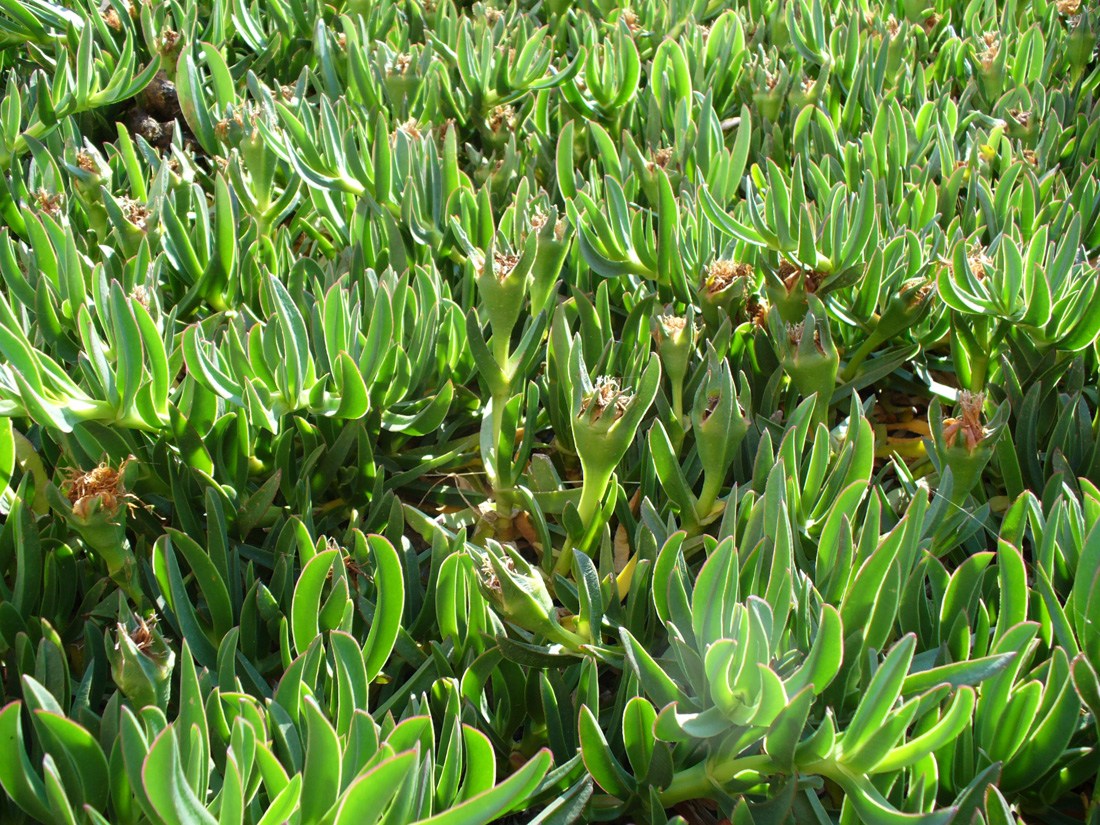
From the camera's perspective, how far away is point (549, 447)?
40.8 inches

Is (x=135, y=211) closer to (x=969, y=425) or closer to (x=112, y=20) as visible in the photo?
(x=112, y=20)

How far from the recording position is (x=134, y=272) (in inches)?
38.1

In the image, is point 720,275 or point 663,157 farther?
point 663,157

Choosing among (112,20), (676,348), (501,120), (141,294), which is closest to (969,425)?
(676,348)

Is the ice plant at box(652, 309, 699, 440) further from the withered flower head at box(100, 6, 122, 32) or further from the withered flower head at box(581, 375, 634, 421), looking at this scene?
the withered flower head at box(100, 6, 122, 32)

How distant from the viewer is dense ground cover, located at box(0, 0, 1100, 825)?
2.01 feet

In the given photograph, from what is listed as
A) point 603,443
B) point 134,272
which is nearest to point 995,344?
point 603,443

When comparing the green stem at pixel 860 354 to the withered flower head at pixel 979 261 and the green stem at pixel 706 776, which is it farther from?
the green stem at pixel 706 776

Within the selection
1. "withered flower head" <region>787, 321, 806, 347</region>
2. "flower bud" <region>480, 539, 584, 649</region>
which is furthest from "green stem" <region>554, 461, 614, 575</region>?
"withered flower head" <region>787, 321, 806, 347</region>

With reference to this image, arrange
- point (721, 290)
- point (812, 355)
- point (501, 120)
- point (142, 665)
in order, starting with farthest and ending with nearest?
point (501, 120) → point (721, 290) → point (812, 355) → point (142, 665)

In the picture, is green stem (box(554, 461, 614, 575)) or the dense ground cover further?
green stem (box(554, 461, 614, 575))

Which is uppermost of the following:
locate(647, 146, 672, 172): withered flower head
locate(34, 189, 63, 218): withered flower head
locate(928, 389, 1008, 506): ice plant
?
locate(647, 146, 672, 172): withered flower head

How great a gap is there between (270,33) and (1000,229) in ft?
3.79

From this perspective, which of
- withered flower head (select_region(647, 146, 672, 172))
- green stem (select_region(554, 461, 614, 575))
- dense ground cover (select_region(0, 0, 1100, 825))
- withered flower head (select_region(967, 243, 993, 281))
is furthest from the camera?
withered flower head (select_region(647, 146, 672, 172))
